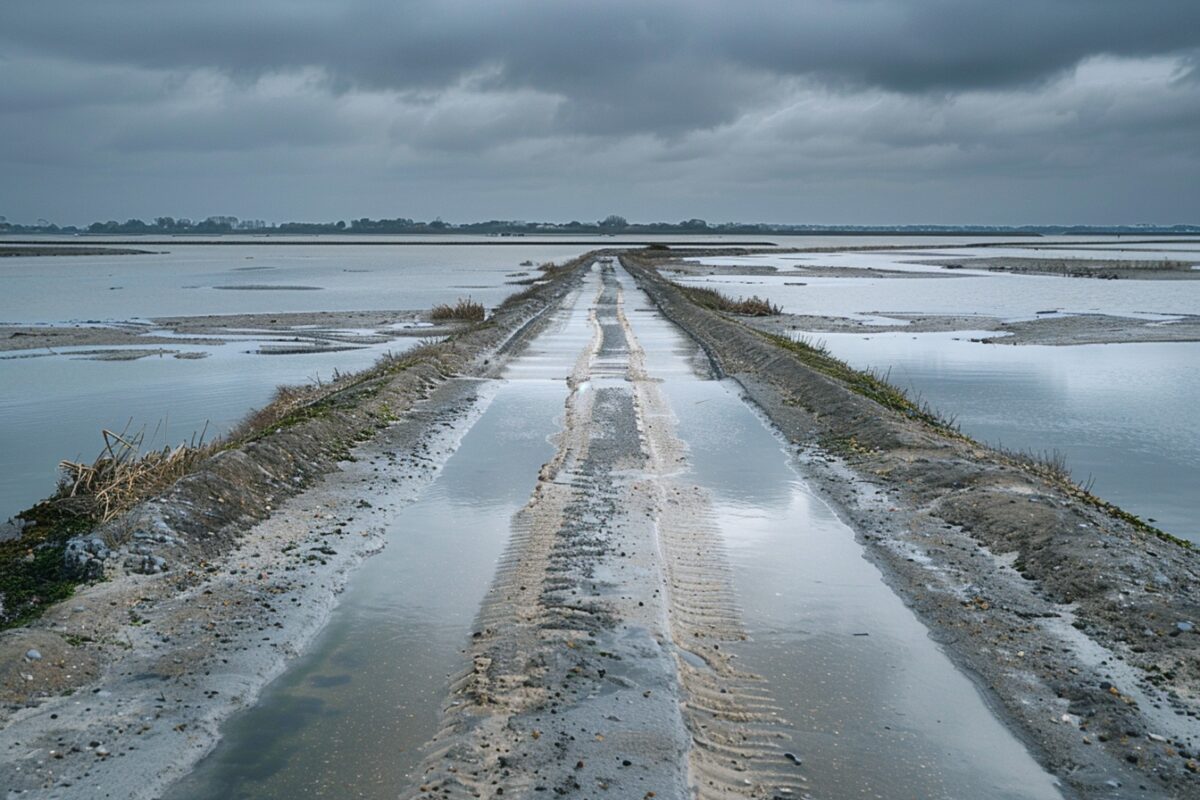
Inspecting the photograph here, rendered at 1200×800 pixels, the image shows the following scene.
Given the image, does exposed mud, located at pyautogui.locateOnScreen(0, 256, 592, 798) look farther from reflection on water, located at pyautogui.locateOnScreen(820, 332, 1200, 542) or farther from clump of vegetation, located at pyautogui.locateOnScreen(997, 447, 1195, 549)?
reflection on water, located at pyautogui.locateOnScreen(820, 332, 1200, 542)

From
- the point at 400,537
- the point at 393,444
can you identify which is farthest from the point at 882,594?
the point at 393,444

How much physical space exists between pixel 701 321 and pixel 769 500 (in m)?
23.6

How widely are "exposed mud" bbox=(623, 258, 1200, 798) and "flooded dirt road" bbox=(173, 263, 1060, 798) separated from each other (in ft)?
0.99

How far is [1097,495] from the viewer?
43.5 ft

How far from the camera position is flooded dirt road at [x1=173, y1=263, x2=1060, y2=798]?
6.00 metres

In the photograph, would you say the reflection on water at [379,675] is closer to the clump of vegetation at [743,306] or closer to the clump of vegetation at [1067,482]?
the clump of vegetation at [1067,482]

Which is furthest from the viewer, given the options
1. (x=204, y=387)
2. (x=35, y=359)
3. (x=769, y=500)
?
(x=35, y=359)

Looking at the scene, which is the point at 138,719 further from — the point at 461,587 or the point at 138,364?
the point at 138,364

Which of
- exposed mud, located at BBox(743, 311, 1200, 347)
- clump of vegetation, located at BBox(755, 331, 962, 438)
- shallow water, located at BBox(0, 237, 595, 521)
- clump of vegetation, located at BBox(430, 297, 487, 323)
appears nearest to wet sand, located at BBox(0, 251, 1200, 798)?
clump of vegetation, located at BBox(755, 331, 962, 438)

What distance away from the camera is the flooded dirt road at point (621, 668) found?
19.7ft

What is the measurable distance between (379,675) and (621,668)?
70.5 inches

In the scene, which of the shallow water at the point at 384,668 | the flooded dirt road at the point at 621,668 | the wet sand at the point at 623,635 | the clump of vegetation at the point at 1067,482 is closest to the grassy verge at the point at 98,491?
the wet sand at the point at 623,635

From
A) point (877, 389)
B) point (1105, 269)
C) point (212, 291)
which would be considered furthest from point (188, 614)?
point (1105, 269)

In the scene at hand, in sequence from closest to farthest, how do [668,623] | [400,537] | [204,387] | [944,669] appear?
[944,669] < [668,623] < [400,537] < [204,387]
